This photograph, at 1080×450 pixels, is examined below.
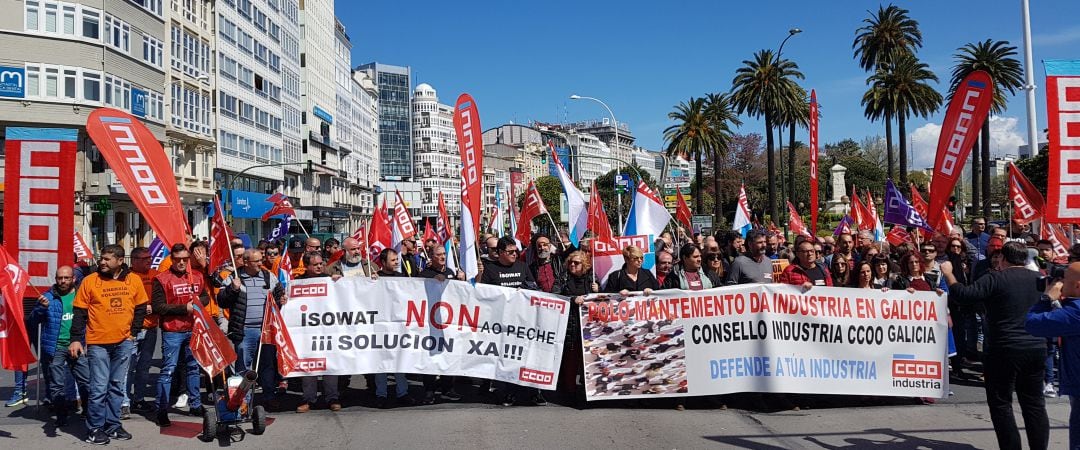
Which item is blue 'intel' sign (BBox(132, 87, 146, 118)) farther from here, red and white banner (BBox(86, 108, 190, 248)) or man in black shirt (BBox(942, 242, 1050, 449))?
man in black shirt (BBox(942, 242, 1050, 449))

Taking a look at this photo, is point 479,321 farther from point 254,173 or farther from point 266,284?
point 254,173

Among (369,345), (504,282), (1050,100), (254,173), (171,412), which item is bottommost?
(171,412)

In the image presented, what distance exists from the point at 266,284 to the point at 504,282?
8.31 feet

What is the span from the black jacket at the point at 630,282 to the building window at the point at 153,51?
34.4 metres

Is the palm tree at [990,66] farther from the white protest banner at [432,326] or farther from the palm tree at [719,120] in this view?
the white protest banner at [432,326]

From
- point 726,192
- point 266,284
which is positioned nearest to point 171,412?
point 266,284

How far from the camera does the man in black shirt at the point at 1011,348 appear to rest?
6.07 metres

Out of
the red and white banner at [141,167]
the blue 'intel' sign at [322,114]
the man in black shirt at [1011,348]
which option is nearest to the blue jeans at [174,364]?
the red and white banner at [141,167]

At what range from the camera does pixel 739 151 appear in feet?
309

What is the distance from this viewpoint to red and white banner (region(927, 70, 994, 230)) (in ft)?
34.8

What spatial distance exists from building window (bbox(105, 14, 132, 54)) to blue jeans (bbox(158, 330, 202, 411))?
2939cm

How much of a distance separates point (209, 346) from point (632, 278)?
4189 mm

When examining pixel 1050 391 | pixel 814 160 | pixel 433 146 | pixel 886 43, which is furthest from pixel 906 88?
pixel 433 146

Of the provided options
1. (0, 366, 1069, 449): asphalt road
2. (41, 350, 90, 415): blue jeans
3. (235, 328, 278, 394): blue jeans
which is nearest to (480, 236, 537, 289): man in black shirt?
(0, 366, 1069, 449): asphalt road
